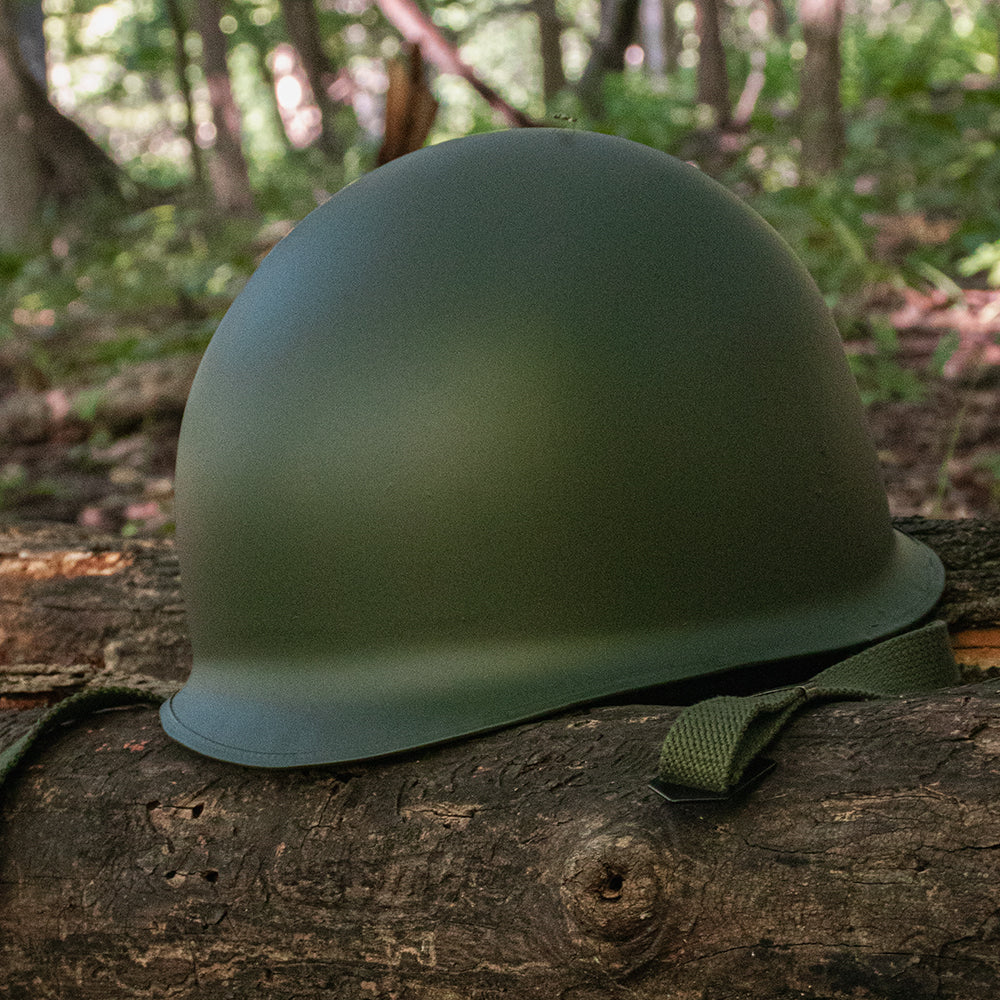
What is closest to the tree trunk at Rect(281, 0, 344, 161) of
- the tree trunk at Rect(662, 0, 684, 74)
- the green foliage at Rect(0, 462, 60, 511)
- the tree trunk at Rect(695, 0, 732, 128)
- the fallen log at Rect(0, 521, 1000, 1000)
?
the tree trunk at Rect(695, 0, 732, 128)

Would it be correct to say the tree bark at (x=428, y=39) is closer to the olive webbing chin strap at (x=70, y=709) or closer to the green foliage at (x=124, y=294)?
the olive webbing chin strap at (x=70, y=709)

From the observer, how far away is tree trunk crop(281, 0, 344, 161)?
886 cm

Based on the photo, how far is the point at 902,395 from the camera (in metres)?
3.80

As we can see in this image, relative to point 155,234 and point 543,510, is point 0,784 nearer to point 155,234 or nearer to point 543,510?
point 543,510

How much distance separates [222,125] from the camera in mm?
8516

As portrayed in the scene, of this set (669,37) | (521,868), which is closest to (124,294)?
(521,868)

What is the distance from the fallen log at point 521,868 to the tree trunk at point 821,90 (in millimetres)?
4802

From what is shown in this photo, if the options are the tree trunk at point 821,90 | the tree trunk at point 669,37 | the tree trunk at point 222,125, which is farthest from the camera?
the tree trunk at point 669,37

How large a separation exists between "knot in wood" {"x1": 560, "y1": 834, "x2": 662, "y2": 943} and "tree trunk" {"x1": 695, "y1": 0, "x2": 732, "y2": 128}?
8.02 meters

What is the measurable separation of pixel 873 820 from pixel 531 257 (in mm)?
743

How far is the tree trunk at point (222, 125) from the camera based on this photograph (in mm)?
8570

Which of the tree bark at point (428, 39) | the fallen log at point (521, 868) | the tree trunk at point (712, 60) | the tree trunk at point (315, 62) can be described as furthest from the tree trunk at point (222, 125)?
the fallen log at point (521, 868)

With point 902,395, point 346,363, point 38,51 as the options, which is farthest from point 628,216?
point 38,51

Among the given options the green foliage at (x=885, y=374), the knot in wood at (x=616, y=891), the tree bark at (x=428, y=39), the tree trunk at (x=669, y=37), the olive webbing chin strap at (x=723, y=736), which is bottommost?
the green foliage at (x=885, y=374)
